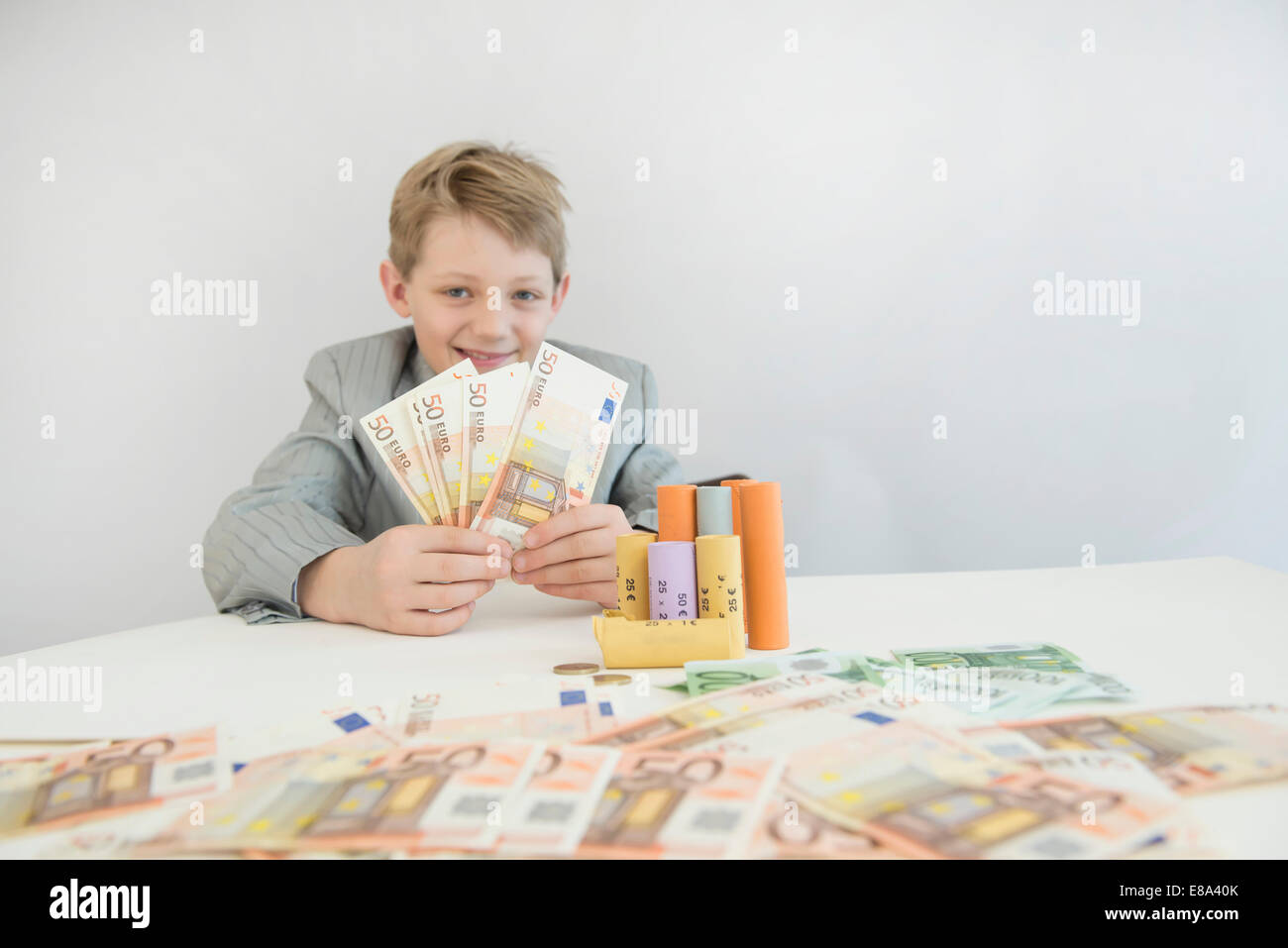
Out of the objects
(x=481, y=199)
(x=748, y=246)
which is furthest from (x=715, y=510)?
(x=748, y=246)

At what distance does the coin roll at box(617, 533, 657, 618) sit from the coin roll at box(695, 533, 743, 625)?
3.6 inches

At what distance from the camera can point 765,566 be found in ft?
3.40

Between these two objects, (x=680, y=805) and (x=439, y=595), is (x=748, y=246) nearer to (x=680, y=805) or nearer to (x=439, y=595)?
(x=439, y=595)

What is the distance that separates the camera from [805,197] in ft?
7.55

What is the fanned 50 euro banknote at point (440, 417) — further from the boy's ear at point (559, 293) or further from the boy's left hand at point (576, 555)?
the boy's ear at point (559, 293)

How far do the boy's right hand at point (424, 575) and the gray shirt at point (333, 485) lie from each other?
0.14 m

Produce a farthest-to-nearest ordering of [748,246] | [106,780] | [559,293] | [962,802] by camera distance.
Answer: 1. [748,246]
2. [559,293]
3. [106,780]
4. [962,802]

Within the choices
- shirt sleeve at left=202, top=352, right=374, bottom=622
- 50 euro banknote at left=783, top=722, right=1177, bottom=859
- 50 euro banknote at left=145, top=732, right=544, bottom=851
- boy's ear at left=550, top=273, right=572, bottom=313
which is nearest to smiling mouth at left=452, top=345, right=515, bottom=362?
boy's ear at left=550, top=273, right=572, bottom=313

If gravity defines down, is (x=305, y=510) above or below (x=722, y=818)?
above

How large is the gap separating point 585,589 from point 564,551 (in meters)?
0.07

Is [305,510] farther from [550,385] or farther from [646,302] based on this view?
[646,302]

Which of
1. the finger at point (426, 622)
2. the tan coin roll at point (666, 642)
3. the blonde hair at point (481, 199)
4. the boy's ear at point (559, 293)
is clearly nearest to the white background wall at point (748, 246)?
the boy's ear at point (559, 293)
